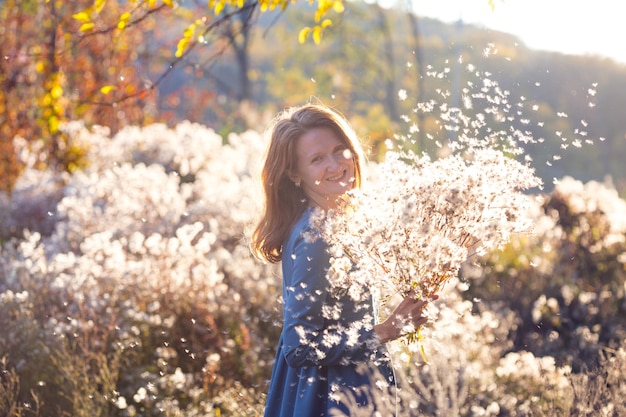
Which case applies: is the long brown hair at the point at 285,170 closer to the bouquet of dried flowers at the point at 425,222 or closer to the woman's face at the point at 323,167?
the woman's face at the point at 323,167

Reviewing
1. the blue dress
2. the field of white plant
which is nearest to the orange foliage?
the field of white plant

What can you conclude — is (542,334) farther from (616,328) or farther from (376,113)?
(376,113)

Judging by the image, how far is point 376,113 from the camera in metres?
35.0

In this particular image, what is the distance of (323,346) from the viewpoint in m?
2.89

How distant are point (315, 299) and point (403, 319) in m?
0.31

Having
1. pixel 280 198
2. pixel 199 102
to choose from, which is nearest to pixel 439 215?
pixel 280 198

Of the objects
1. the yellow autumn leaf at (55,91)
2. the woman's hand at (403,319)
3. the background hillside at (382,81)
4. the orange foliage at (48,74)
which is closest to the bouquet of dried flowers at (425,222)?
the woman's hand at (403,319)

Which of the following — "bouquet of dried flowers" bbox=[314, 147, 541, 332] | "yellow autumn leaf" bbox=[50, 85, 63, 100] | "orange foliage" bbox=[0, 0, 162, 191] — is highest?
"orange foliage" bbox=[0, 0, 162, 191]

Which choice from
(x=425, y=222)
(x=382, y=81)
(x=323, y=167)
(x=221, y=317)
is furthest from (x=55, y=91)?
(x=382, y=81)

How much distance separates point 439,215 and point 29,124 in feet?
36.7

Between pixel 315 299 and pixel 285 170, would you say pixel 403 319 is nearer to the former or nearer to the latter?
pixel 315 299

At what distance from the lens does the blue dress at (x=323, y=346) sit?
2875mm

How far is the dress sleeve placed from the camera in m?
2.87

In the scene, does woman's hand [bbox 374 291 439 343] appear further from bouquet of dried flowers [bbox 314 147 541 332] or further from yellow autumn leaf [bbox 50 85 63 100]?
yellow autumn leaf [bbox 50 85 63 100]
